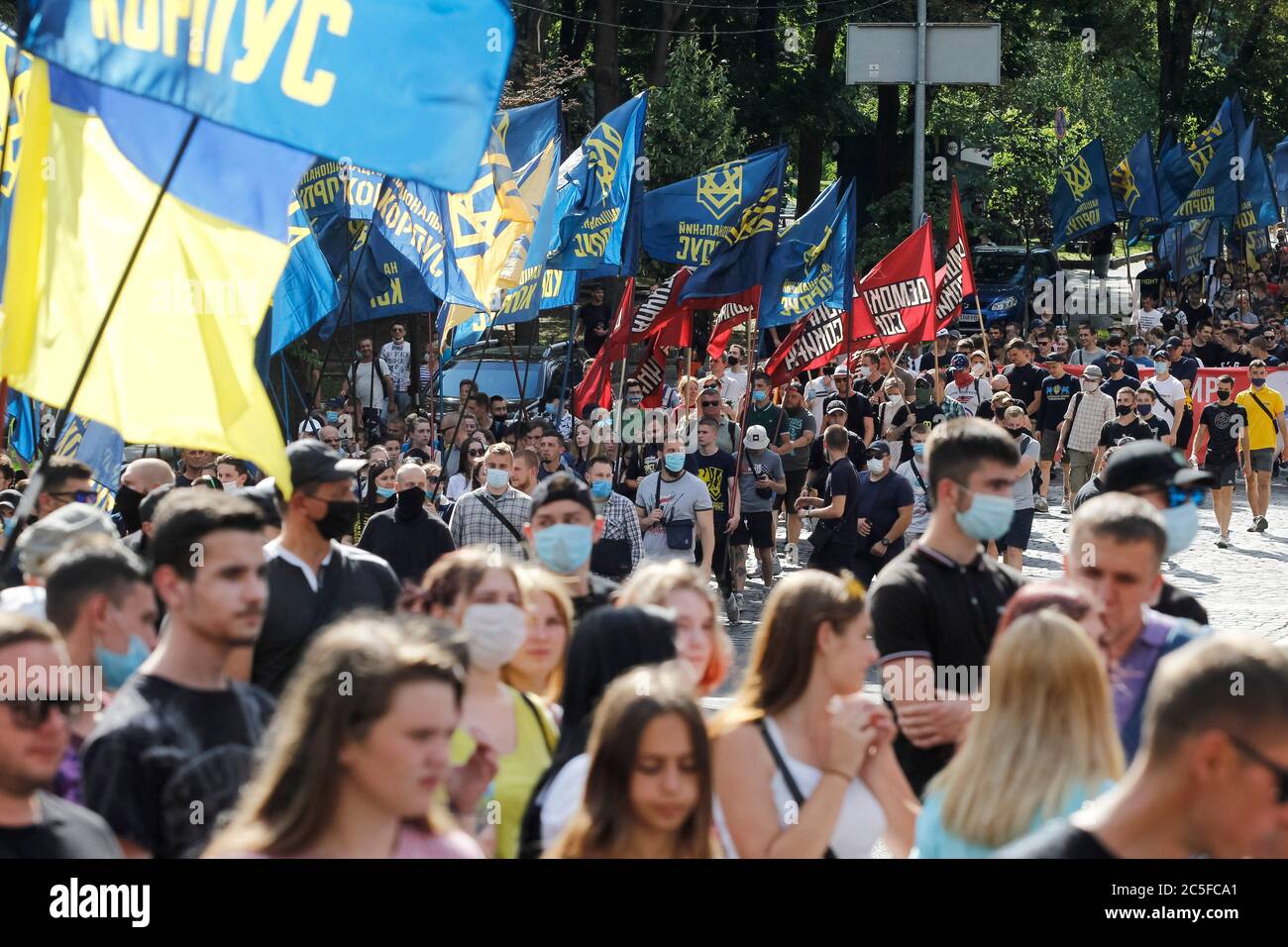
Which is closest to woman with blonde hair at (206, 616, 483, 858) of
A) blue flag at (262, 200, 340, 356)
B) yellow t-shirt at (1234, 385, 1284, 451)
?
blue flag at (262, 200, 340, 356)

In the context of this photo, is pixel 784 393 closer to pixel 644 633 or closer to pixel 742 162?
pixel 742 162

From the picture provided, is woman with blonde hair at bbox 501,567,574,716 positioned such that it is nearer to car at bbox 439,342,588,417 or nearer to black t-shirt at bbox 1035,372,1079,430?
black t-shirt at bbox 1035,372,1079,430

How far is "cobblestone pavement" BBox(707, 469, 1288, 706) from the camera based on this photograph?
537 inches

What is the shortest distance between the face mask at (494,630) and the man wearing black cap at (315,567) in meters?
1.31

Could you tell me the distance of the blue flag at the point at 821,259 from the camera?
741 inches

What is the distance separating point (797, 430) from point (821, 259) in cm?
241

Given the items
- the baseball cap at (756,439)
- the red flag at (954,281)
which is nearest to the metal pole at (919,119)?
the red flag at (954,281)

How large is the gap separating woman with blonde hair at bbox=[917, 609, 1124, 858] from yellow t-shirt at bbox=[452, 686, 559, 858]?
1115mm

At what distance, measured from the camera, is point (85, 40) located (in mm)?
5785

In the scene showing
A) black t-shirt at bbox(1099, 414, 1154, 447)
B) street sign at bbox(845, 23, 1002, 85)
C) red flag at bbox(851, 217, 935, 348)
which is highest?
street sign at bbox(845, 23, 1002, 85)

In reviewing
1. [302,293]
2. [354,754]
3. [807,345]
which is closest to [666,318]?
[807,345]

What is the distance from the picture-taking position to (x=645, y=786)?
153 inches
